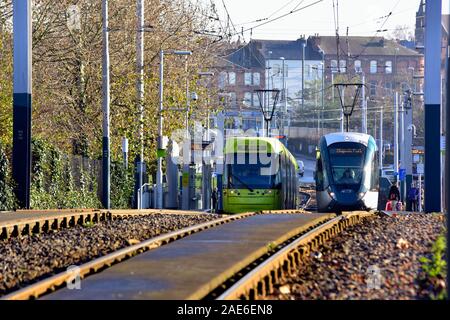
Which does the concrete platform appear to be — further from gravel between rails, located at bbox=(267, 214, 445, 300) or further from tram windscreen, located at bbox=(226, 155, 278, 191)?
tram windscreen, located at bbox=(226, 155, 278, 191)

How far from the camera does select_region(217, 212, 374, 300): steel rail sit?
→ 1087 cm

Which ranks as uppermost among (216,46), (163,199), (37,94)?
(216,46)

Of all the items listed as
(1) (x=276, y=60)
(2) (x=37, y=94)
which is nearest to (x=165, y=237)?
(2) (x=37, y=94)

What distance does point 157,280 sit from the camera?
11469 millimetres

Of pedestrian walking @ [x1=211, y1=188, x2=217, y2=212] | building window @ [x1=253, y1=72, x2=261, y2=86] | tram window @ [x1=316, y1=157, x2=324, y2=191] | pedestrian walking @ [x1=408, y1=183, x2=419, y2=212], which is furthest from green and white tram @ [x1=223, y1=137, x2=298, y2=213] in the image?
building window @ [x1=253, y1=72, x2=261, y2=86]

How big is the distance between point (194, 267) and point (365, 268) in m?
2.45

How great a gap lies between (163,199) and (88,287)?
40.6 meters

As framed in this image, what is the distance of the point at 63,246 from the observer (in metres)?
17.7

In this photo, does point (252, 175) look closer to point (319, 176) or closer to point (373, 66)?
point (319, 176)

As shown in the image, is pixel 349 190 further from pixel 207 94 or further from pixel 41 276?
pixel 41 276

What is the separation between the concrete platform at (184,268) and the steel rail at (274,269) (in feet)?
1.01

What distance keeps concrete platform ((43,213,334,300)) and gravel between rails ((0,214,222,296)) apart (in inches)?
44.8

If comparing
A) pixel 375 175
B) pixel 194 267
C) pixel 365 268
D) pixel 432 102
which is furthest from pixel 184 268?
pixel 375 175

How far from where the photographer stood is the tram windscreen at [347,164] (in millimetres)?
39688
